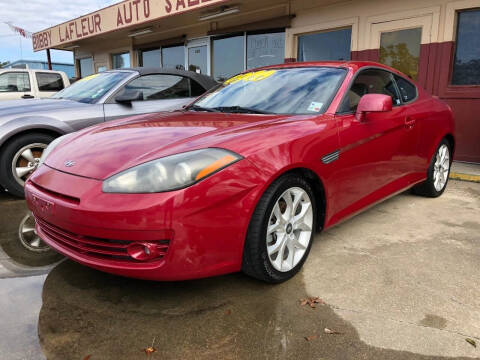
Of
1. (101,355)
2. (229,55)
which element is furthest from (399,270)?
(229,55)

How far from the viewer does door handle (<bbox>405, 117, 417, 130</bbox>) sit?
139 inches

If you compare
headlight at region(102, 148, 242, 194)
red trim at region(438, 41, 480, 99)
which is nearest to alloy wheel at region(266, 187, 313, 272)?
headlight at region(102, 148, 242, 194)

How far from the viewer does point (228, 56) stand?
1021 cm

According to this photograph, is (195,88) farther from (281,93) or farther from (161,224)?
(161,224)

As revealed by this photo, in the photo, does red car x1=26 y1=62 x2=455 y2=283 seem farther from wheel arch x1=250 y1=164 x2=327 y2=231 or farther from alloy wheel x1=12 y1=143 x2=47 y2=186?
alloy wheel x1=12 y1=143 x2=47 y2=186

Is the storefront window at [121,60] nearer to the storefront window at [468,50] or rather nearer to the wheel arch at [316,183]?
the storefront window at [468,50]

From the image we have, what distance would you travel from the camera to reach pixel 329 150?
2.64 metres

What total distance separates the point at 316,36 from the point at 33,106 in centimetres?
571

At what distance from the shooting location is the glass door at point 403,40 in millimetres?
6584

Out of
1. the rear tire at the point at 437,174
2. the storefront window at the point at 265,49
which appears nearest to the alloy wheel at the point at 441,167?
the rear tire at the point at 437,174

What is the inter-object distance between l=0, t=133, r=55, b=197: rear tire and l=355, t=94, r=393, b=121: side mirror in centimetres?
344

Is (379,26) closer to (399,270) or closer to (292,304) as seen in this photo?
(399,270)

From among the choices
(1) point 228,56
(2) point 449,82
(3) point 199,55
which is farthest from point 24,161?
(3) point 199,55

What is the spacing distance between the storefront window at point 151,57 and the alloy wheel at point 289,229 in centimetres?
1098
